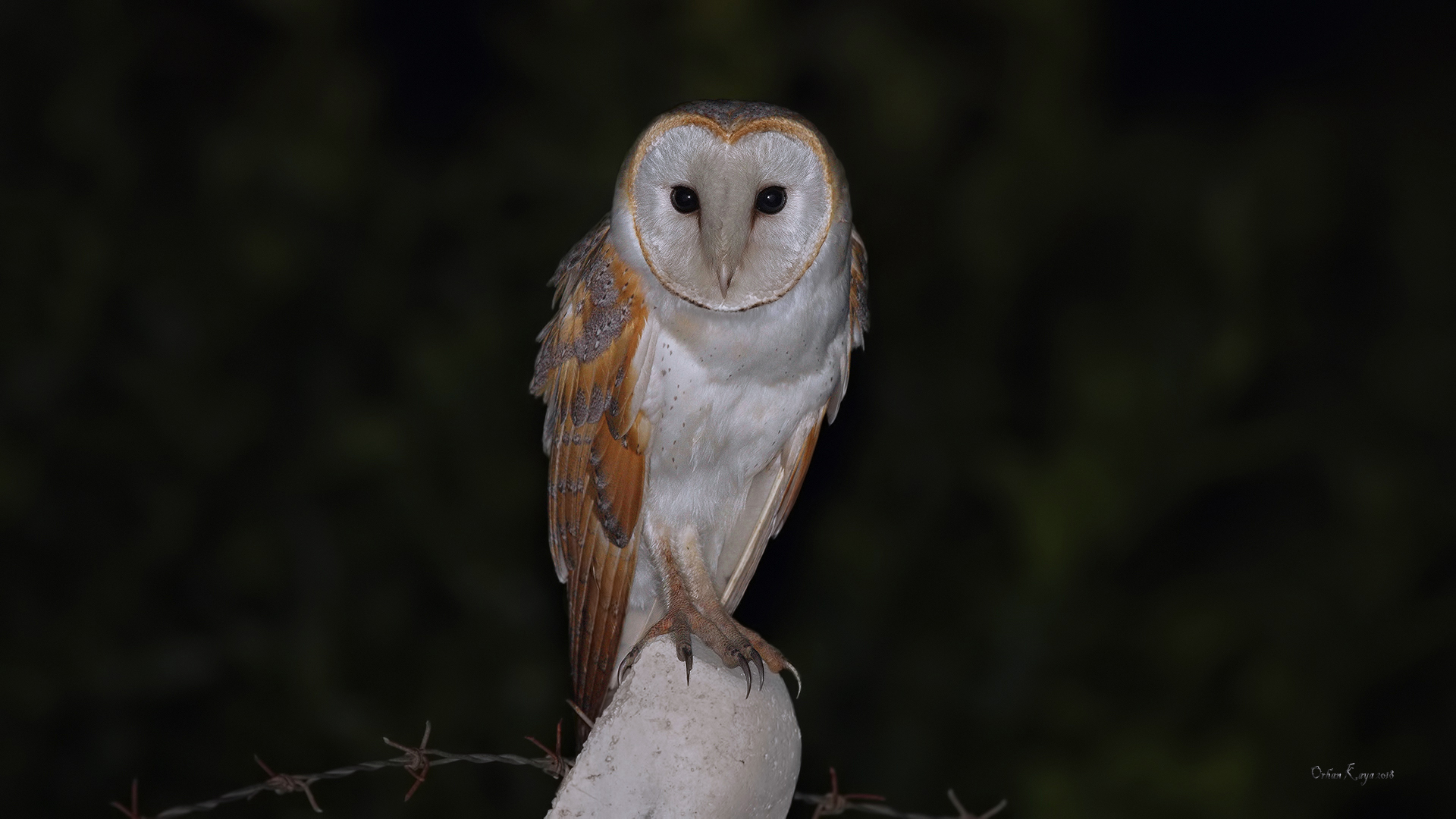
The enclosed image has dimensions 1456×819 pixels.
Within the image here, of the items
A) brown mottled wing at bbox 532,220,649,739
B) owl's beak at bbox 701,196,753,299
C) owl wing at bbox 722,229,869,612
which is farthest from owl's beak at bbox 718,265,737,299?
owl wing at bbox 722,229,869,612

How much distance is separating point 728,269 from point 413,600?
2.41m

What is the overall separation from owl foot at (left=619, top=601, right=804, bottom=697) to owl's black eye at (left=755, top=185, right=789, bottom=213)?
0.56 metres

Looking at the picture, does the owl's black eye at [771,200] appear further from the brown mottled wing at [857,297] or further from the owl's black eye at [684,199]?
the brown mottled wing at [857,297]

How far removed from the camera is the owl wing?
1813mm

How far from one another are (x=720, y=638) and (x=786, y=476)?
31 centimetres

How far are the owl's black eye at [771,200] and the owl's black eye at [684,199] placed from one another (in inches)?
3.0

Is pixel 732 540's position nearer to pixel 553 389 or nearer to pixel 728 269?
pixel 553 389

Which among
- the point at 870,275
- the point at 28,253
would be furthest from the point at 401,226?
the point at 870,275

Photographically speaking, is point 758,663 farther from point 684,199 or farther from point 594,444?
point 684,199

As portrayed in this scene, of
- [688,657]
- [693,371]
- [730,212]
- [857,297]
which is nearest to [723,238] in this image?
[730,212]

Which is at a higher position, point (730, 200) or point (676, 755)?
point (730, 200)

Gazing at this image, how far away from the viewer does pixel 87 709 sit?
352 cm

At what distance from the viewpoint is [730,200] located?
1.46m

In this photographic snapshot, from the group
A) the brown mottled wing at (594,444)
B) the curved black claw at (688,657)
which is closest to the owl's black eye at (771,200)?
the brown mottled wing at (594,444)
